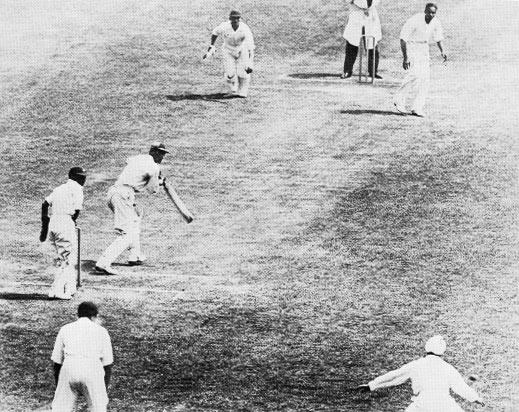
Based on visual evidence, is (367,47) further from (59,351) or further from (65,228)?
(59,351)

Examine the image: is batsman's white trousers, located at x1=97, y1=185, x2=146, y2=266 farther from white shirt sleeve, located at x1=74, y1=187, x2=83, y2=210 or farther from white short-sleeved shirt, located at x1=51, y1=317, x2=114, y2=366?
white short-sleeved shirt, located at x1=51, y1=317, x2=114, y2=366

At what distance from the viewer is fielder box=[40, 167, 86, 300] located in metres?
19.2

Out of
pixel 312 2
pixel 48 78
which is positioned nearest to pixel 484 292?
pixel 48 78

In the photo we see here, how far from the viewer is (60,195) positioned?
62.8ft

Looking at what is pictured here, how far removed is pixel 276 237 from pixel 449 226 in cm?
306

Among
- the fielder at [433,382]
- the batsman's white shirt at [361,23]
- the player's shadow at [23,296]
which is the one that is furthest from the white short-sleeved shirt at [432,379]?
the batsman's white shirt at [361,23]

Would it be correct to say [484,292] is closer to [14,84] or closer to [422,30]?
[422,30]

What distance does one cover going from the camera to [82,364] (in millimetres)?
14125

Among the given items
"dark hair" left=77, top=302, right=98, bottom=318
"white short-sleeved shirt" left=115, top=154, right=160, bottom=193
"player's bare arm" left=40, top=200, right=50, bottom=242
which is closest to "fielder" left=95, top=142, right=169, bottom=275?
"white short-sleeved shirt" left=115, top=154, right=160, bottom=193

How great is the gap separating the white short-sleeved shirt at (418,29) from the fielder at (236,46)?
3.43 meters

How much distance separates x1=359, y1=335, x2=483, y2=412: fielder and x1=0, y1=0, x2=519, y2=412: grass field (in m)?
1.98

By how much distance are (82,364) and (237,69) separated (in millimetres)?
16290

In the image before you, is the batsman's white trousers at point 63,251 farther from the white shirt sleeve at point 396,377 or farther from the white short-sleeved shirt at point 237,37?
the white short-sleeved shirt at point 237,37

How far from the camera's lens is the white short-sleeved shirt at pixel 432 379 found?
1416cm
